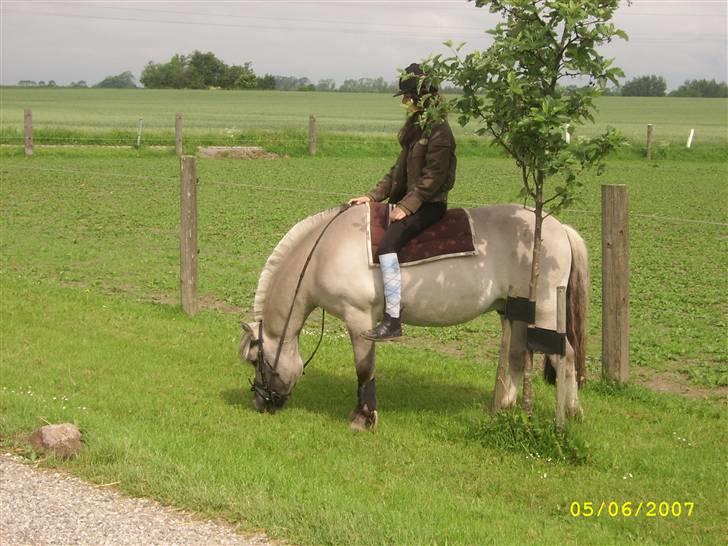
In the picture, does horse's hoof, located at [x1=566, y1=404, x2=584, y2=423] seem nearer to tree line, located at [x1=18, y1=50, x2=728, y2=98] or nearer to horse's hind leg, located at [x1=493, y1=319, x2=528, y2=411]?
horse's hind leg, located at [x1=493, y1=319, x2=528, y2=411]

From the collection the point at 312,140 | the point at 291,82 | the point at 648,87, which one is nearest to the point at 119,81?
the point at 291,82

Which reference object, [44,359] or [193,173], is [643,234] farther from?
[44,359]

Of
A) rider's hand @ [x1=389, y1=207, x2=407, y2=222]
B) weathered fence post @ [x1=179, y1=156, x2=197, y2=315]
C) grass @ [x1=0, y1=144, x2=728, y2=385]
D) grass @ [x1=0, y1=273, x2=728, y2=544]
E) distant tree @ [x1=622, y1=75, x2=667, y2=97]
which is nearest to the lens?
grass @ [x1=0, y1=273, x2=728, y2=544]

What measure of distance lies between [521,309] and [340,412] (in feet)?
5.82

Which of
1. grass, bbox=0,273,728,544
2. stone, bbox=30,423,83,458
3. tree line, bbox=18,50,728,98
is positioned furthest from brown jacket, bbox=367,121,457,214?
tree line, bbox=18,50,728,98

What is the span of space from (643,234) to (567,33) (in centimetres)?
1186

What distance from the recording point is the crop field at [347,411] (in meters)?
5.68

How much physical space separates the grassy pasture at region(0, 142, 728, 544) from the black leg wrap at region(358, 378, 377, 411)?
0.79ft

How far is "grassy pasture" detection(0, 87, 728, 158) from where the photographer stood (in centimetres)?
3834

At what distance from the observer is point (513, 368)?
7730 millimetres

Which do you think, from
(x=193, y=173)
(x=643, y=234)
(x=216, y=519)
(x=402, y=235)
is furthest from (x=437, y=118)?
(x=643, y=234)

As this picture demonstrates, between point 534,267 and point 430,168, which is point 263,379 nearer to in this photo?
point 430,168

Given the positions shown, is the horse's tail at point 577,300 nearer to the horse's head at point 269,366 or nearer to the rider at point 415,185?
→ the rider at point 415,185

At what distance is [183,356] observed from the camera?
9727 millimetres
